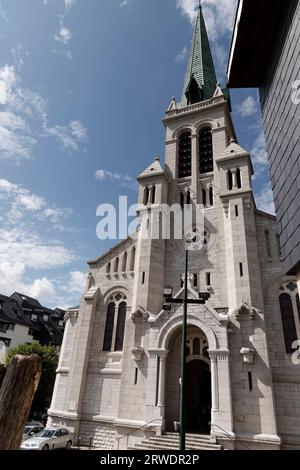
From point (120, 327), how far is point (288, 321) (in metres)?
10.7

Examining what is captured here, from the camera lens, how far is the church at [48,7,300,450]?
574 inches

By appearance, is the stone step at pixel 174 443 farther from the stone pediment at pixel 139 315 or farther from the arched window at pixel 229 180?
the arched window at pixel 229 180

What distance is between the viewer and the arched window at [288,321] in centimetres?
1611

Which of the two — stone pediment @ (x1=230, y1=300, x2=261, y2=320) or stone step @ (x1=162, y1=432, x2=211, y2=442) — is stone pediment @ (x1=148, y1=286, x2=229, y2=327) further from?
stone step @ (x1=162, y1=432, x2=211, y2=442)

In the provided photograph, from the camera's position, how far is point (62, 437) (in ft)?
52.4

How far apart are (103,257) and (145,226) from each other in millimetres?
4209

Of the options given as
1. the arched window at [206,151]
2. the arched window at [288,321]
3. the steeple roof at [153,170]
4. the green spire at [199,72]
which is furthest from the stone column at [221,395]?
the green spire at [199,72]

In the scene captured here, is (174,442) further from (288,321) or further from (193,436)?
(288,321)

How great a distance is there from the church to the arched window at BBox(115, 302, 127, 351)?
0.23 ft

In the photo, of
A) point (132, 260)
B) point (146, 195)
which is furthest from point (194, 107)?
point (132, 260)

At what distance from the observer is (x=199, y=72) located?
33.2m

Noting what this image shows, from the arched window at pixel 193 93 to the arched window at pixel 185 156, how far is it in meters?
5.30

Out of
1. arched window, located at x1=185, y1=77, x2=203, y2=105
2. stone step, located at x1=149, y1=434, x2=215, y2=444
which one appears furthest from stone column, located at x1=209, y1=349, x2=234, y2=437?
arched window, located at x1=185, y1=77, x2=203, y2=105
